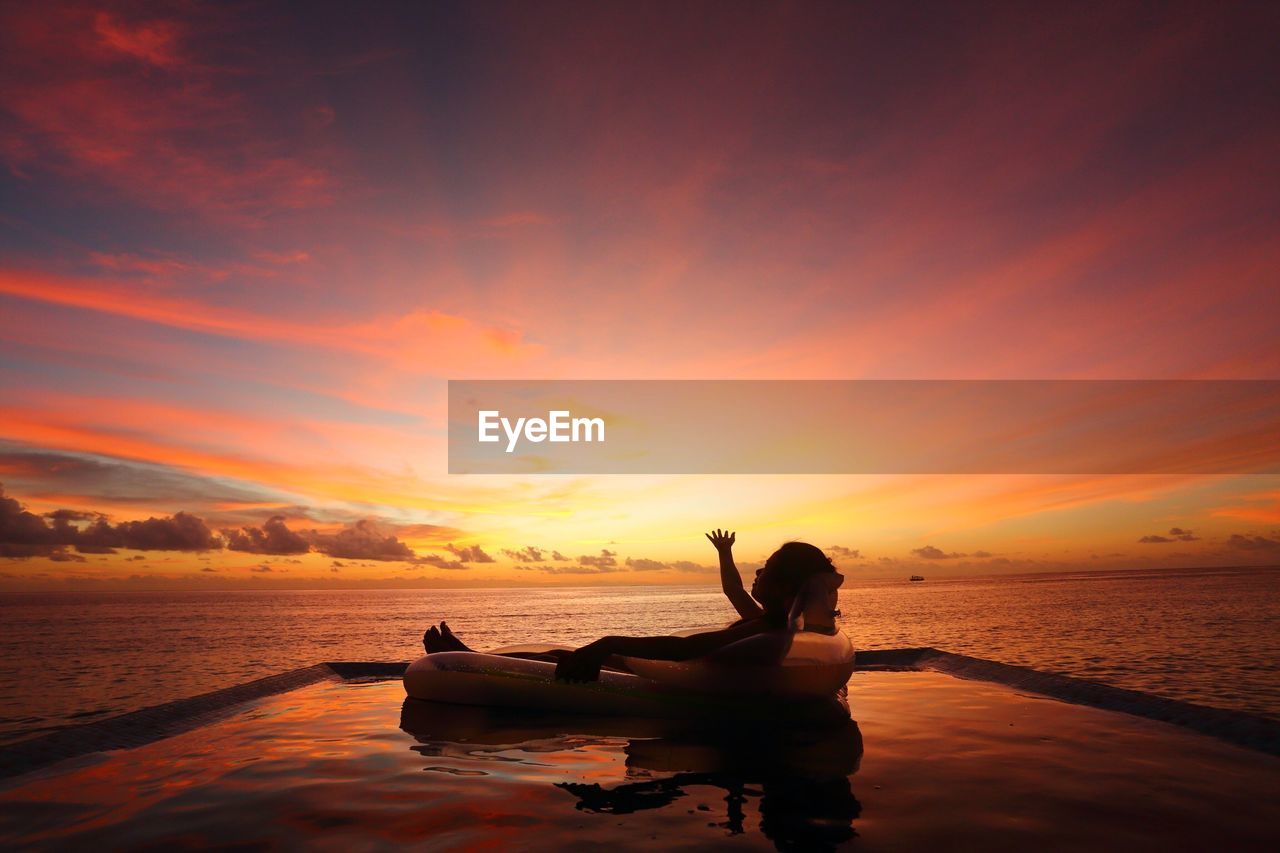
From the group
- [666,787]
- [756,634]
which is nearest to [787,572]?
[756,634]

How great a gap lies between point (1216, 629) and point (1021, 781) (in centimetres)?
2821

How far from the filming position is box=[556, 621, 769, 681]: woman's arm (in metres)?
9.77

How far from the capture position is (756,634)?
32.0 ft

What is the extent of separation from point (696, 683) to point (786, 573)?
2.09 metres

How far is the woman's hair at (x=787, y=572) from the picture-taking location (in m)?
10.1

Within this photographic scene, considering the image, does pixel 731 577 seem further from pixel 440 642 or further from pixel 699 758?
pixel 440 642

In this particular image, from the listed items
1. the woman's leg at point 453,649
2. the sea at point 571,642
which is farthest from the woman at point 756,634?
the sea at point 571,642

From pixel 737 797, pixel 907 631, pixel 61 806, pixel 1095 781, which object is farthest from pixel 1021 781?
pixel 907 631

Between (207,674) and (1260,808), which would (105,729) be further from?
(207,674)

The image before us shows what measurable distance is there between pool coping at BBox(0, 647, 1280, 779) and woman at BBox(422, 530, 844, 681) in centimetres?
499

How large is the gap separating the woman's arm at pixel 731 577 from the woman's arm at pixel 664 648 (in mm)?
832

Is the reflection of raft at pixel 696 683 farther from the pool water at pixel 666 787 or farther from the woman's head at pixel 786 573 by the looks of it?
the woman's head at pixel 786 573

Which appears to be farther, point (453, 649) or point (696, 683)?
point (453, 649)

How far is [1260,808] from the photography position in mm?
5922
